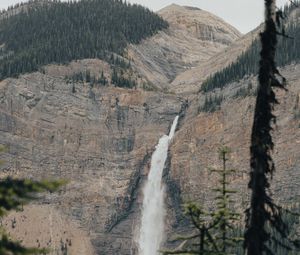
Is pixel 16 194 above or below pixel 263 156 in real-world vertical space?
below

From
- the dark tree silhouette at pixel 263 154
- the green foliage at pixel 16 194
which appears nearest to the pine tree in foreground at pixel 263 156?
the dark tree silhouette at pixel 263 154

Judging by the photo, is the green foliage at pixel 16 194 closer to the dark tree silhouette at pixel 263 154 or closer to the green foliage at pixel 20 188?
the green foliage at pixel 20 188

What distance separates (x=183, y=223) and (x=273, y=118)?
177m

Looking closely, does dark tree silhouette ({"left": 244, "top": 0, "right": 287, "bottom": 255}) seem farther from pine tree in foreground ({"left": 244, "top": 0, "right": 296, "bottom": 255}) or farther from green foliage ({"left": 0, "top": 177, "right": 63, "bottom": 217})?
green foliage ({"left": 0, "top": 177, "right": 63, "bottom": 217})

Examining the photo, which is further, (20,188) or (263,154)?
(263,154)

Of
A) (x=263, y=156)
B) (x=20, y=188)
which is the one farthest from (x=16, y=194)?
(x=263, y=156)

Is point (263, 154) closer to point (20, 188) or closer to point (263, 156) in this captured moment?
point (263, 156)

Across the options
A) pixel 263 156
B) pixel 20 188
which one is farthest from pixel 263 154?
pixel 20 188

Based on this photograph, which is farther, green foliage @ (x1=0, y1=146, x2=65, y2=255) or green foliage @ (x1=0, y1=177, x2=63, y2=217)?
green foliage @ (x1=0, y1=177, x2=63, y2=217)

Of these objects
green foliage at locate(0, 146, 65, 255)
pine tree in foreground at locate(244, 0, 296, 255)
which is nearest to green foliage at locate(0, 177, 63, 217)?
green foliage at locate(0, 146, 65, 255)

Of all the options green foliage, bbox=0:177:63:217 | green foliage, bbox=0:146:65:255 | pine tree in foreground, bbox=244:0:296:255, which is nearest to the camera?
green foliage, bbox=0:146:65:255

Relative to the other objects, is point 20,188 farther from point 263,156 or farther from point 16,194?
point 263,156

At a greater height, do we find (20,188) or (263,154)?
(263,154)

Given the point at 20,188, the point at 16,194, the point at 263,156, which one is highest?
the point at 263,156
